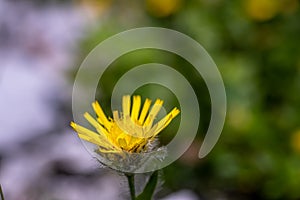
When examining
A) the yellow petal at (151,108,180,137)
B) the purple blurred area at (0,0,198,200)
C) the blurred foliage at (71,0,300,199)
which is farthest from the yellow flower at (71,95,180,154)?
the blurred foliage at (71,0,300,199)

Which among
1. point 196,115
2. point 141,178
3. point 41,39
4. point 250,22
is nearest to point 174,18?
point 250,22

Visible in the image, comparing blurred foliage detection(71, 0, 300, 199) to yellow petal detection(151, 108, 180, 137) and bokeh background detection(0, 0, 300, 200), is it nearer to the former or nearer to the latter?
bokeh background detection(0, 0, 300, 200)


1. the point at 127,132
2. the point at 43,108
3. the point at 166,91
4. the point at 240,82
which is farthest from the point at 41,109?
the point at 127,132

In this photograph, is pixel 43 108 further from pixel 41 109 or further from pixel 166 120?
pixel 166 120

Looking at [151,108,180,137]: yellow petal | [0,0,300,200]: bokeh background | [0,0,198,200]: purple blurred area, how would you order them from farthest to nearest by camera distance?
[0,0,300,200]: bokeh background, [0,0,198,200]: purple blurred area, [151,108,180,137]: yellow petal

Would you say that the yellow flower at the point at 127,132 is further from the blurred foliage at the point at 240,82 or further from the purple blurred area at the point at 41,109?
the blurred foliage at the point at 240,82

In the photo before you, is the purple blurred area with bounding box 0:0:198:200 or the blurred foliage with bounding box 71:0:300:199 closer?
the purple blurred area with bounding box 0:0:198:200

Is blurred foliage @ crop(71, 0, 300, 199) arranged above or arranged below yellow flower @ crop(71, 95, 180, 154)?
above
